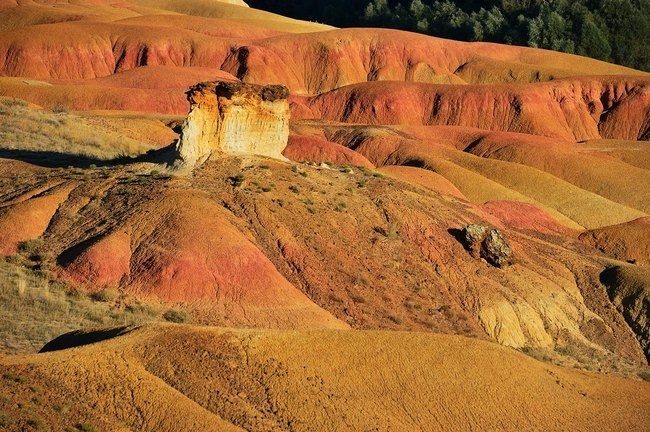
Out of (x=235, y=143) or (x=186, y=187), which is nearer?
(x=186, y=187)

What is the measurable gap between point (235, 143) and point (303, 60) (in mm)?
66520

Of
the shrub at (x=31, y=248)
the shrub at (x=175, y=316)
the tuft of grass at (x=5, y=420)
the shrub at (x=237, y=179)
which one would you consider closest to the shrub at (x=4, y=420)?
the tuft of grass at (x=5, y=420)

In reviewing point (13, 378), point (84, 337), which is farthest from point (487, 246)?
point (13, 378)

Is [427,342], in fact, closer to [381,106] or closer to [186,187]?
[186,187]

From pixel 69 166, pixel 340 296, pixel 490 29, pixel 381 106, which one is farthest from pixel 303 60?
pixel 340 296

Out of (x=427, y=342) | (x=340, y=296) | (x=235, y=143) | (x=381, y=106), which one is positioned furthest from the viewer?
(x=381, y=106)

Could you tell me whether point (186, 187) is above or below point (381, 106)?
above

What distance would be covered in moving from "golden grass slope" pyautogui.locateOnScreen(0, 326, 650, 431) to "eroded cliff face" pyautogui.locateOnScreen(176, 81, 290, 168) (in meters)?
16.2

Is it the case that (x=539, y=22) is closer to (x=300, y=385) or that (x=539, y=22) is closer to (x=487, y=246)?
(x=487, y=246)

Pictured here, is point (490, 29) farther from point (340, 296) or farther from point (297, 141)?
point (340, 296)

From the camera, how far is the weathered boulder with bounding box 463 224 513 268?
158 ft

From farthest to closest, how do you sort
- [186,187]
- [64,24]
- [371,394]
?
[64,24], [186,187], [371,394]

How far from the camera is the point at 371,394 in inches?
1176

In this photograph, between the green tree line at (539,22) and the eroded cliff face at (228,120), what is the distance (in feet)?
290
